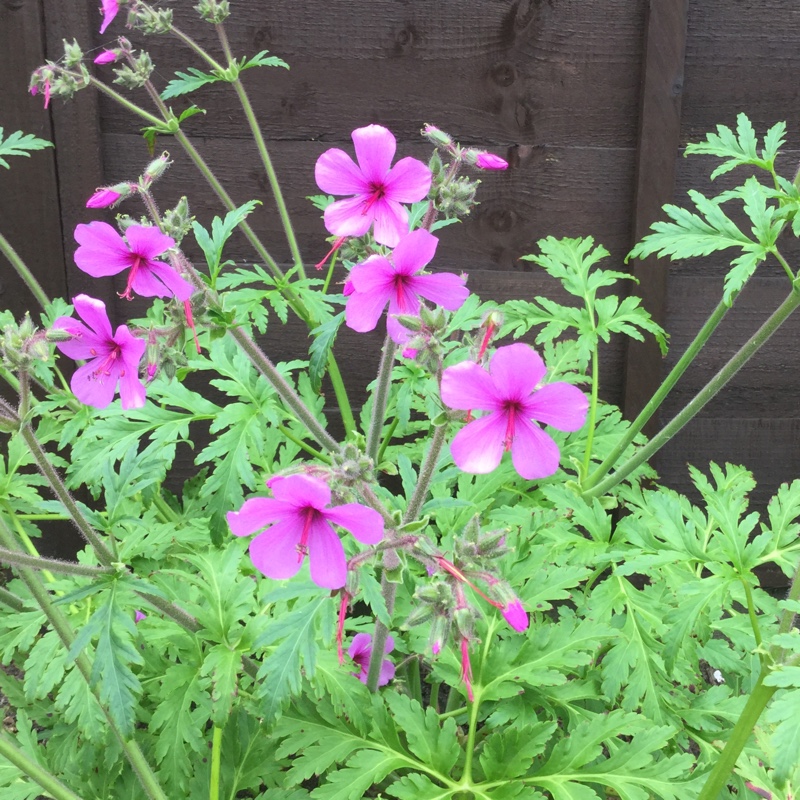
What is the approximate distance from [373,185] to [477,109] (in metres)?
1.70

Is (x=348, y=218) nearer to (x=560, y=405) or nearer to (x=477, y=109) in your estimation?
(x=560, y=405)

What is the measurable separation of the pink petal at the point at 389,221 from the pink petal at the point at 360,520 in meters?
0.49

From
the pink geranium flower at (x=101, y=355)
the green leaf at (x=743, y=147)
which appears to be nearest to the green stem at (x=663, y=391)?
the green leaf at (x=743, y=147)

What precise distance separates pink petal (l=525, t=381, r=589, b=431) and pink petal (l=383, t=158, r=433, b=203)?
43 cm

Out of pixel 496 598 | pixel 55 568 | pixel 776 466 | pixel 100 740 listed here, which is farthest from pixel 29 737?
pixel 776 466

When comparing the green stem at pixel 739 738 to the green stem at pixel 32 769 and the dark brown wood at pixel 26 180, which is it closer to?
the green stem at pixel 32 769

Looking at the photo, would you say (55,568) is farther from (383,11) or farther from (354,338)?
(383,11)

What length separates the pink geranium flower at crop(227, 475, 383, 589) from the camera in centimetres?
102

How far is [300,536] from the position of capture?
3.58ft

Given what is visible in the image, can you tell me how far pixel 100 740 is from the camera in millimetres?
1552

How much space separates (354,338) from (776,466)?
6.90 ft

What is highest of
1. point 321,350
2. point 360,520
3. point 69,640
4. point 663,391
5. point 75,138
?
point 75,138

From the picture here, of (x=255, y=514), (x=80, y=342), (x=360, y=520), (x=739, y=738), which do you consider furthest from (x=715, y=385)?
(x=80, y=342)

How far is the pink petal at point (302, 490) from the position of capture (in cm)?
98
